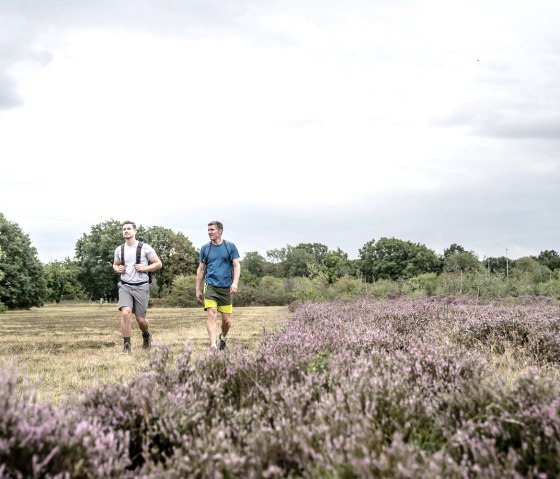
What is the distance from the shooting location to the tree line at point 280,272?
29438 millimetres

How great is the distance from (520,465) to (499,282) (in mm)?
24239

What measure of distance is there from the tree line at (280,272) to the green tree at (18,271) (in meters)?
0.09

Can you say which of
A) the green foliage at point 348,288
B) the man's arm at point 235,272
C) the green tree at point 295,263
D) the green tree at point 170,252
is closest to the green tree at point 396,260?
the green tree at point 295,263

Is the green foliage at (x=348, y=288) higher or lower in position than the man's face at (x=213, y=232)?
lower

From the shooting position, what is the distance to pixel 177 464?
2525 mm

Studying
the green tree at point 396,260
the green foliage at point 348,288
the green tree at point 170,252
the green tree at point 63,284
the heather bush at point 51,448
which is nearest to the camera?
the heather bush at point 51,448

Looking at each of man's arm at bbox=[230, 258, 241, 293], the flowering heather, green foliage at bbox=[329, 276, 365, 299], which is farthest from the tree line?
the flowering heather

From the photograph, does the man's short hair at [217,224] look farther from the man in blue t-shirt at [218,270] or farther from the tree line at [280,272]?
the tree line at [280,272]

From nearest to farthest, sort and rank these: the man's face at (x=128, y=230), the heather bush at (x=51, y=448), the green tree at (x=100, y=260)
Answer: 1. the heather bush at (x=51, y=448)
2. the man's face at (x=128, y=230)
3. the green tree at (x=100, y=260)

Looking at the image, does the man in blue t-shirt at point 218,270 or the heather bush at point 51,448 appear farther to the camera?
the man in blue t-shirt at point 218,270

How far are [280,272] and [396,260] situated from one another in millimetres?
25230

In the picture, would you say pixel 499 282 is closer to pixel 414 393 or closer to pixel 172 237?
pixel 414 393

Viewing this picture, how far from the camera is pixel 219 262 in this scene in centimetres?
860

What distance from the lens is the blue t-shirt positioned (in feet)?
27.9
